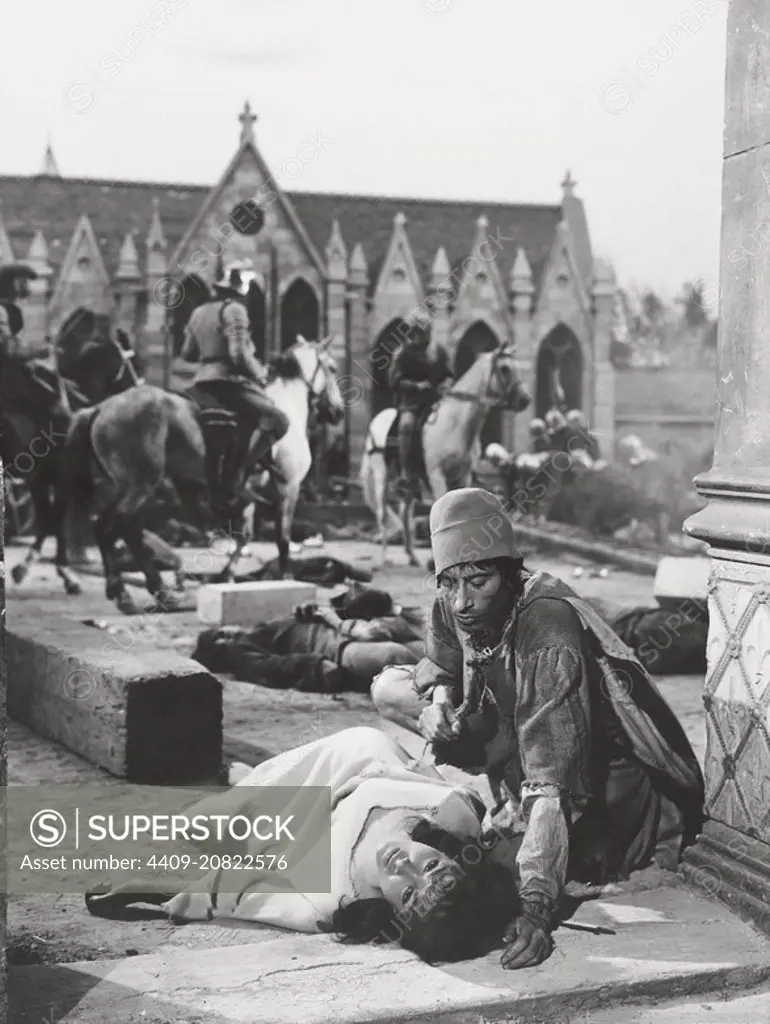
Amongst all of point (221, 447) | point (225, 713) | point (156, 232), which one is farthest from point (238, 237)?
point (225, 713)

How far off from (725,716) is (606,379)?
8100mm

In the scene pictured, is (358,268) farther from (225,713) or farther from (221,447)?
(225,713)

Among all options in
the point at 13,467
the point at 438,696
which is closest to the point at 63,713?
the point at 438,696

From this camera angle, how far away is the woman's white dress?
4.17 m

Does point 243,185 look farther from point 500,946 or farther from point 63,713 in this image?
point 500,946

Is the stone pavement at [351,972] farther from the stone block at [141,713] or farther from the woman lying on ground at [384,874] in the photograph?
the stone block at [141,713]

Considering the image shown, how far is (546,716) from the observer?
13.8ft

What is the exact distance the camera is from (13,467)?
1030cm

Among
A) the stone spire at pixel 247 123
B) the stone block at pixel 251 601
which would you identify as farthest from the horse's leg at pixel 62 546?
the stone spire at pixel 247 123

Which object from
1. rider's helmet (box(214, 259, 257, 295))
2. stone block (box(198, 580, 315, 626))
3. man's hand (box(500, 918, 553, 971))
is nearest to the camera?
man's hand (box(500, 918, 553, 971))

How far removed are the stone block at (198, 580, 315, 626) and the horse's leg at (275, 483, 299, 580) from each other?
1.38 metres

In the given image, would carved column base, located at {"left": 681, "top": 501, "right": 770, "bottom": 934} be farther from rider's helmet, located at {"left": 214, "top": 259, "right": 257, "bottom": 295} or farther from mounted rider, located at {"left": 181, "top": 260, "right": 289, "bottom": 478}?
rider's helmet, located at {"left": 214, "top": 259, "right": 257, "bottom": 295}

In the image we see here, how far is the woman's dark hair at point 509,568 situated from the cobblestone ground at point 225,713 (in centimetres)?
140

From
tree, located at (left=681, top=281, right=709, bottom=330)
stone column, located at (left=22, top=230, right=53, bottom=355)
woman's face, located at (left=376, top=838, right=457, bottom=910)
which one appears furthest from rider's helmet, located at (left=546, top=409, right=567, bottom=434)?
woman's face, located at (left=376, top=838, right=457, bottom=910)
